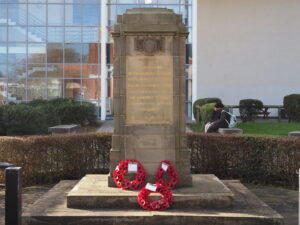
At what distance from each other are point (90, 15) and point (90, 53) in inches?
101

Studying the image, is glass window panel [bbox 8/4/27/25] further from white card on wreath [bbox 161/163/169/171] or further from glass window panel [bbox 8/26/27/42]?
white card on wreath [bbox 161/163/169/171]

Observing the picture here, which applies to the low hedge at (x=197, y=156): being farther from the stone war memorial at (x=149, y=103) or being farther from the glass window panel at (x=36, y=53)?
the glass window panel at (x=36, y=53)

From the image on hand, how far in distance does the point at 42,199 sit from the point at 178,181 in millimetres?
2252

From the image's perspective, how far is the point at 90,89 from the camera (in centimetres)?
3048

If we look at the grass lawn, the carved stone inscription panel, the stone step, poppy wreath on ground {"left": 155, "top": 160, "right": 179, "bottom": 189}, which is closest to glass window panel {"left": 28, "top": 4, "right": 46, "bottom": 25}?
the grass lawn

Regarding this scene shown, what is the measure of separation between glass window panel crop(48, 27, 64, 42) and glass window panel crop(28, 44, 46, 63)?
73 centimetres

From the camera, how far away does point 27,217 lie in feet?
20.9

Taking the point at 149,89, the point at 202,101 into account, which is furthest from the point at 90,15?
the point at 149,89

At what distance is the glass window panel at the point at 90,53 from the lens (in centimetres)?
3047

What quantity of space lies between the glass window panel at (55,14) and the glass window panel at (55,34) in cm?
40

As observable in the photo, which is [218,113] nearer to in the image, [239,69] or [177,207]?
[177,207]

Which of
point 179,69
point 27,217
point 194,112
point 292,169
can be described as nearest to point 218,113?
point 292,169

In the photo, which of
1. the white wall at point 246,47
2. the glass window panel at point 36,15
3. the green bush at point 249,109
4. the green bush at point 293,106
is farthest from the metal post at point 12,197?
the glass window panel at point 36,15

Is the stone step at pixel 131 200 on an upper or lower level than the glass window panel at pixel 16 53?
lower
